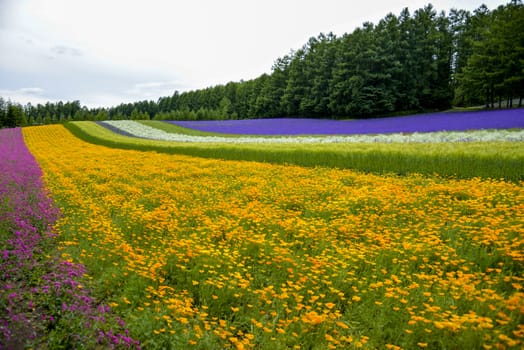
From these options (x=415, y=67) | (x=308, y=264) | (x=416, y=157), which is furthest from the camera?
(x=415, y=67)

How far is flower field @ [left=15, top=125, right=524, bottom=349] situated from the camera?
388cm

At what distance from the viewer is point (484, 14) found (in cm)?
5541

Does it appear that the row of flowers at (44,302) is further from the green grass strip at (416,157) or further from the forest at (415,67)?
the forest at (415,67)

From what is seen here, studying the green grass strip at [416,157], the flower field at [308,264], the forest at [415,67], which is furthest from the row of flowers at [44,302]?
the forest at [415,67]

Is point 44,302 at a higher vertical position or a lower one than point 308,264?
higher

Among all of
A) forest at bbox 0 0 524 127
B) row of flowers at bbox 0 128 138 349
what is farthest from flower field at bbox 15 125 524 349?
forest at bbox 0 0 524 127

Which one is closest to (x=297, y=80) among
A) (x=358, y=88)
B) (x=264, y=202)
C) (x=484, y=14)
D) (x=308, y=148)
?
(x=358, y=88)

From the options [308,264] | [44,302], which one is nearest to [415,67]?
[308,264]

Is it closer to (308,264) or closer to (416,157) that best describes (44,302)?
(308,264)

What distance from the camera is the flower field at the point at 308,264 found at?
388 centimetres

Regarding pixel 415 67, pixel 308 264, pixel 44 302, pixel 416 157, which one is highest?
pixel 415 67

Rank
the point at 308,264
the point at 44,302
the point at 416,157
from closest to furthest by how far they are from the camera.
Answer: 1. the point at 44,302
2. the point at 308,264
3. the point at 416,157

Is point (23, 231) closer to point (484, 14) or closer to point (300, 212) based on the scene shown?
point (300, 212)

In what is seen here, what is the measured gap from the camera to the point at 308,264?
584 centimetres
